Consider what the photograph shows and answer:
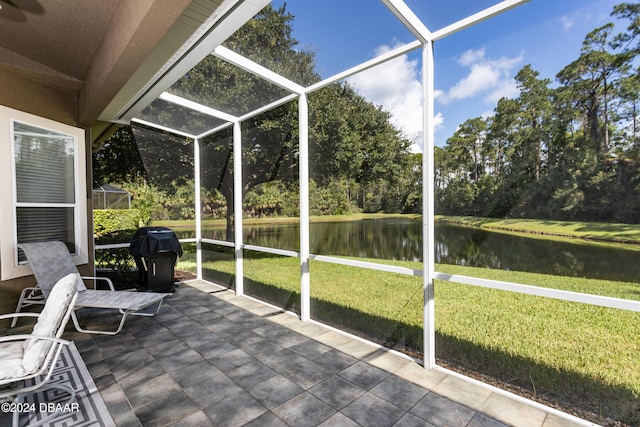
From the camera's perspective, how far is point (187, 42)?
113 inches

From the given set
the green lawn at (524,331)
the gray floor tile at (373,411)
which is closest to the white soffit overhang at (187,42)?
the green lawn at (524,331)

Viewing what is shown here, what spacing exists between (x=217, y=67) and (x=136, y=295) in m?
3.33

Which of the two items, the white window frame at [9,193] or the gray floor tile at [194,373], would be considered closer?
the gray floor tile at [194,373]

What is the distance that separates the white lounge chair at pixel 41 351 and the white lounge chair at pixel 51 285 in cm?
120

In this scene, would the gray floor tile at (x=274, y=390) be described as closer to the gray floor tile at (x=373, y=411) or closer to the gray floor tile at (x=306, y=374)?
the gray floor tile at (x=306, y=374)

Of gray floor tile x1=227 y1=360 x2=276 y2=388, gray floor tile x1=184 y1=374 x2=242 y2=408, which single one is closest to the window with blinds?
gray floor tile x1=184 y1=374 x2=242 y2=408

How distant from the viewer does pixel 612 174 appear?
225 cm

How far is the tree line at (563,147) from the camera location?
7.18 feet

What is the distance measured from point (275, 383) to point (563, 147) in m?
3.27

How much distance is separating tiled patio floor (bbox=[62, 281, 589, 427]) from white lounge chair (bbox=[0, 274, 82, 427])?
0.52 m

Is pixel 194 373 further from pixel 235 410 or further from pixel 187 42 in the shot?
pixel 187 42

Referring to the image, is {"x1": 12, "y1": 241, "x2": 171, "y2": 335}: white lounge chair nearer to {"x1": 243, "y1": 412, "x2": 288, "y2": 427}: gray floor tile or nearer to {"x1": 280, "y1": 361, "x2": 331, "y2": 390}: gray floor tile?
{"x1": 280, "y1": 361, "x2": 331, "y2": 390}: gray floor tile

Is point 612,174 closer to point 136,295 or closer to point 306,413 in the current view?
point 306,413

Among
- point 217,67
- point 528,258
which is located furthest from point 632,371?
point 217,67
